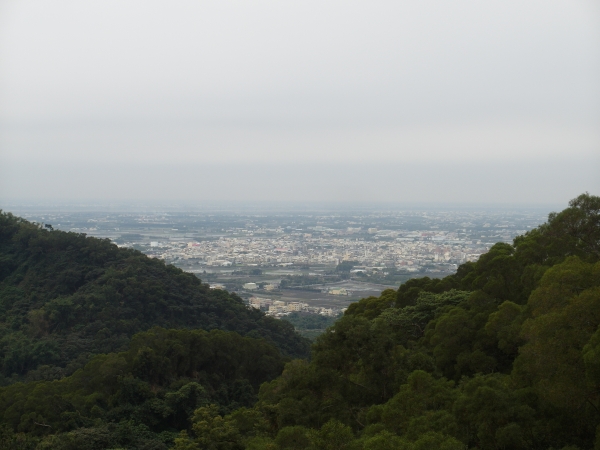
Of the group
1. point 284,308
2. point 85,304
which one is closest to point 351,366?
point 85,304

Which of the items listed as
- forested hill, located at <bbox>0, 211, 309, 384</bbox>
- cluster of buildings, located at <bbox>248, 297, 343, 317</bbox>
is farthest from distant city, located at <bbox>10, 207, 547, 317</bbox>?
forested hill, located at <bbox>0, 211, 309, 384</bbox>

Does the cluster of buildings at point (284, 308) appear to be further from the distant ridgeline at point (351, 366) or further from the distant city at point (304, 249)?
the distant ridgeline at point (351, 366)

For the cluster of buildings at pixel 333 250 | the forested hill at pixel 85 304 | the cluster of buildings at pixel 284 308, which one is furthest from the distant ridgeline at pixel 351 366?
the cluster of buildings at pixel 333 250

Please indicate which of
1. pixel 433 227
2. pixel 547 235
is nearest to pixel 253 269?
pixel 433 227

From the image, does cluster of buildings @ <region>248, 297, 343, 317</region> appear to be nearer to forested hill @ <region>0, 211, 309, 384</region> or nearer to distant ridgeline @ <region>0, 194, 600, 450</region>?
forested hill @ <region>0, 211, 309, 384</region>

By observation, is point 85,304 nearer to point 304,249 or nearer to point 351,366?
point 351,366

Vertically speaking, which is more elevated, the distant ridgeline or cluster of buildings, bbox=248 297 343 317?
the distant ridgeline
